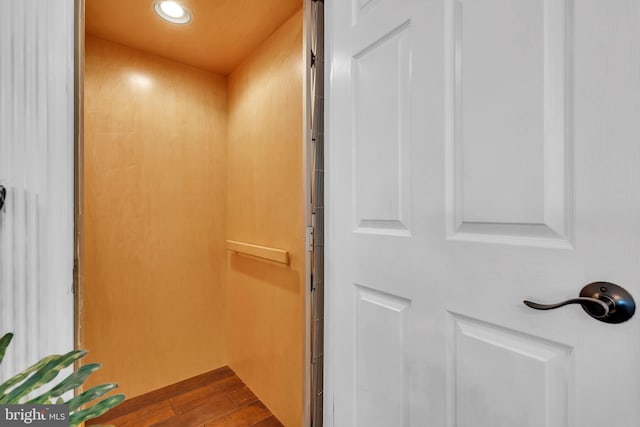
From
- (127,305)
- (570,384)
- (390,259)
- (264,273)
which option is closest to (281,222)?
(264,273)

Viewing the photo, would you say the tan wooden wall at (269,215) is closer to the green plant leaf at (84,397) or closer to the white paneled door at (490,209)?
the white paneled door at (490,209)

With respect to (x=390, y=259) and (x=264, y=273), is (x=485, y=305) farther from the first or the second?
(x=264, y=273)

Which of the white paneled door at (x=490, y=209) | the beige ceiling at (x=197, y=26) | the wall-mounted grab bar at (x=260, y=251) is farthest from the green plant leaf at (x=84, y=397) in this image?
the beige ceiling at (x=197, y=26)

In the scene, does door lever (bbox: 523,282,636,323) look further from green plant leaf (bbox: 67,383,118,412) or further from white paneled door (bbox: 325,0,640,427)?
green plant leaf (bbox: 67,383,118,412)

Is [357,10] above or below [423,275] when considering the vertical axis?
above

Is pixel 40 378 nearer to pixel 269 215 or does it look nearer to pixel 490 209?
pixel 490 209

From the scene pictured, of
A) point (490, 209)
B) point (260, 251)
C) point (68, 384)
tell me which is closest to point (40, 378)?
point (68, 384)

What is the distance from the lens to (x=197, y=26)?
1.60m

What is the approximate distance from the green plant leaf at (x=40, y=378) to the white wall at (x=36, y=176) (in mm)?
431

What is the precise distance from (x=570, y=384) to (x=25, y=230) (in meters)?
1.19

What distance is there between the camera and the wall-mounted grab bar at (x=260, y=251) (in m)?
1.54

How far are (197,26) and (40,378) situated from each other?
1768 millimetres

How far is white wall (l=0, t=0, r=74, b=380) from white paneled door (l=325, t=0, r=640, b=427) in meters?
0.79

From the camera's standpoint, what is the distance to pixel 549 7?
547 millimetres
